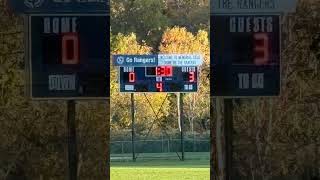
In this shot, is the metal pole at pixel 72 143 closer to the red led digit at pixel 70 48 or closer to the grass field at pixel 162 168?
the red led digit at pixel 70 48

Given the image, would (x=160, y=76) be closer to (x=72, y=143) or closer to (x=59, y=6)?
(x=72, y=143)

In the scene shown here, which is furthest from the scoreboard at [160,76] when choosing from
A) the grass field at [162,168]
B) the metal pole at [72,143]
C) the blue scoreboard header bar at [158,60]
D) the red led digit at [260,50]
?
the red led digit at [260,50]

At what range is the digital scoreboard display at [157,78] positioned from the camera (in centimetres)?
914

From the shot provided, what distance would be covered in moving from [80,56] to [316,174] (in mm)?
1780

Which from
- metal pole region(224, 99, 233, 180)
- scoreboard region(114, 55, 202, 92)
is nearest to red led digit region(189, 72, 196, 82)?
scoreboard region(114, 55, 202, 92)

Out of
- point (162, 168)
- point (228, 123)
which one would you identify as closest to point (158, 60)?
point (228, 123)

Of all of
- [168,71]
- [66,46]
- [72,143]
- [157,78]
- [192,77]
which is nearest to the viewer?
[66,46]

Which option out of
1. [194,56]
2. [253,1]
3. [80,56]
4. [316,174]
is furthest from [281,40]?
[194,56]

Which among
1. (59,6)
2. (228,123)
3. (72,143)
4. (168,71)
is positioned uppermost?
(59,6)

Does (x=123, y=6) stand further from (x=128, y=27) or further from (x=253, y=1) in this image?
(x=253, y=1)

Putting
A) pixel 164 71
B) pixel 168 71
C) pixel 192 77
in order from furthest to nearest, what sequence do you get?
pixel 192 77 → pixel 168 71 → pixel 164 71

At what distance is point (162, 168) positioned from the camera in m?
15.9

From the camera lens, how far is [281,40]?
4.61 meters

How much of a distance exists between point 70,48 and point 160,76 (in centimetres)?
547
